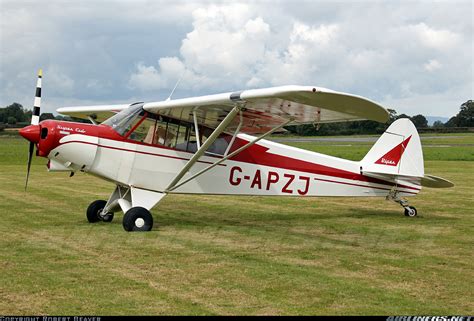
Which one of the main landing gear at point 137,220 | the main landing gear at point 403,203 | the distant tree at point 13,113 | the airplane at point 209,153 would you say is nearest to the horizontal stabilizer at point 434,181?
the airplane at point 209,153

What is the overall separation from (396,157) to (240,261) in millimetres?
6235

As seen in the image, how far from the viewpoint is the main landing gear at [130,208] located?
385 inches

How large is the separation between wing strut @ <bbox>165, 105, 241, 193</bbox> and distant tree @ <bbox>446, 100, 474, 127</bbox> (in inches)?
2939

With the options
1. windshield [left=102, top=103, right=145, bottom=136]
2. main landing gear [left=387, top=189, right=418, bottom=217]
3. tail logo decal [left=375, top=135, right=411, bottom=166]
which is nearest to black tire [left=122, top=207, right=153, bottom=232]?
windshield [left=102, top=103, right=145, bottom=136]

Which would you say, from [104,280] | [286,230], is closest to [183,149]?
[286,230]

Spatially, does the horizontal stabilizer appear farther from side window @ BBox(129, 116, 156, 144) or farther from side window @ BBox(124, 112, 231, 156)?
side window @ BBox(129, 116, 156, 144)

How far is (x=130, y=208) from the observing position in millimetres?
10070

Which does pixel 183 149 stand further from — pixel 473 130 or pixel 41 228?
pixel 473 130

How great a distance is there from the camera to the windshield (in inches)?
409

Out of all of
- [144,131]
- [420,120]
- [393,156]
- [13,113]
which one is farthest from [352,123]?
[144,131]

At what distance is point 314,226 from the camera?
11.2 m

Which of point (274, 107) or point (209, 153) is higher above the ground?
point (274, 107)

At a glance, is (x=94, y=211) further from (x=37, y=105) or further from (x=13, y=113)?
(x=13, y=113)

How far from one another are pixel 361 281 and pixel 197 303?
203 centimetres
